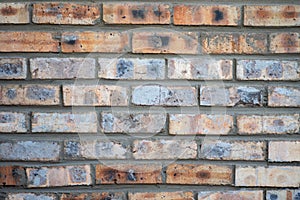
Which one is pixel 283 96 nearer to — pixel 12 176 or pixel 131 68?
pixel 131 68

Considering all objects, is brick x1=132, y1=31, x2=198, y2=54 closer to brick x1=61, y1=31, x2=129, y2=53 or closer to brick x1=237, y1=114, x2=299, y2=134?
brick x1=61, y1=31, x2=129, y2=53

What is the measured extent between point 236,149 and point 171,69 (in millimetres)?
345

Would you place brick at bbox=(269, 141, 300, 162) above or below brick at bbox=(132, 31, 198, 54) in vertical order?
below

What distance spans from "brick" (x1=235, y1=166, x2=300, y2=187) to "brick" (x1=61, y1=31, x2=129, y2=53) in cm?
59

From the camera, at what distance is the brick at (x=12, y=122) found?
1.23m

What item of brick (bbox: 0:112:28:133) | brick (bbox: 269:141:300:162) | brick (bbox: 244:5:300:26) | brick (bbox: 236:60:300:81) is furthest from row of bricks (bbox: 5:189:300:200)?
brick (bbox: 244:5:300:26)

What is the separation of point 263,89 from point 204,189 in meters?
0.39

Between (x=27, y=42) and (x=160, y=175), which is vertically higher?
(x=27, y=42)

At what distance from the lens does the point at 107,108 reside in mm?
1244

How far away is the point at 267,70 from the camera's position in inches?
48.8

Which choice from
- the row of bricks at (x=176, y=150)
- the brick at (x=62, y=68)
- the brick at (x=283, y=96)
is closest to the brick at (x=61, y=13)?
the brick at (x=62, y=68)

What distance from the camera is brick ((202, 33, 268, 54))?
1237mm

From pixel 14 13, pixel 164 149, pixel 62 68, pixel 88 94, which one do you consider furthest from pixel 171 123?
pixel 14 13

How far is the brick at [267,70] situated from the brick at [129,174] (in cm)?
43
